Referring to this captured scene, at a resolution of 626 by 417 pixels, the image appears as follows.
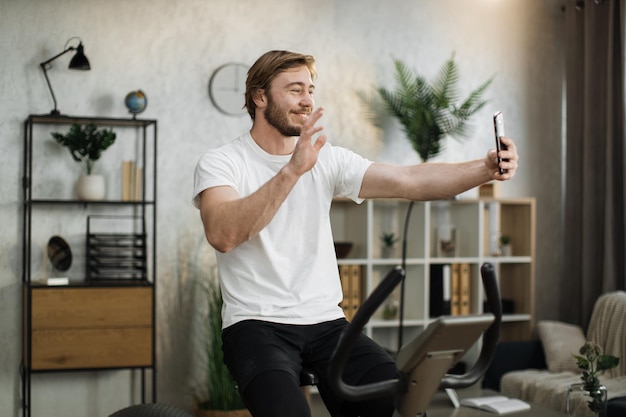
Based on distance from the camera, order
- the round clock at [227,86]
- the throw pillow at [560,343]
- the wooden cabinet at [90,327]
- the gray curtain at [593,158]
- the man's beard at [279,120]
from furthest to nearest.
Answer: the gray curtain at [593,158]
the round clock at [227,86]
the throw pillow at [560,343]
the wooden cabinet at [90,327]
the man's beard at [279,120]

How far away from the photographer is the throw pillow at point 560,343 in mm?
4707

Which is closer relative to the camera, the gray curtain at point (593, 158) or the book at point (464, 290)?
the gray curtain at point (593, 158)

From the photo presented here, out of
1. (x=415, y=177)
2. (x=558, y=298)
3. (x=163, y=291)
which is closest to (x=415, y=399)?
(x=415, y=177)

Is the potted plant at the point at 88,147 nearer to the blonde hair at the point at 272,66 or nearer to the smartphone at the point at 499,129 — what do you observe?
the blonde hair at the point at 272,66

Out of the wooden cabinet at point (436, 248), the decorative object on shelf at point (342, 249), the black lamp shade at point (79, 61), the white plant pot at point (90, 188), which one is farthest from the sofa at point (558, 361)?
the black lamp shade at point (79, 61)

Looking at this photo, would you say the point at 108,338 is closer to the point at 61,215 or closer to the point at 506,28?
the point at 61,215

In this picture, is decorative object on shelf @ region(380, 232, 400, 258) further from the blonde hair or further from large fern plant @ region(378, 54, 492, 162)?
the blonde hair

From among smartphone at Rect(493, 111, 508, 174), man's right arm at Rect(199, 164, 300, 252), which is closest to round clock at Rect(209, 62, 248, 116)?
man's right arm at Rect(199, 164, 300, 252)

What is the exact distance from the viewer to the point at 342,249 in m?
4.93

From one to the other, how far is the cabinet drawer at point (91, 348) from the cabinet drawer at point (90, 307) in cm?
4

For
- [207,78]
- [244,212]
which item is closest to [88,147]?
[207,78]

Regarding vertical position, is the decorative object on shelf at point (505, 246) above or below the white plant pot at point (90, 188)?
below

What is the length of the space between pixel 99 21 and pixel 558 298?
3427mm

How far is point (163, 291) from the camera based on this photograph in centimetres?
484
